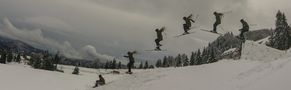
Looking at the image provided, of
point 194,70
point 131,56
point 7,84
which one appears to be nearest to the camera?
point 194,70

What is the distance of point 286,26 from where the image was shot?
9531 centimetres

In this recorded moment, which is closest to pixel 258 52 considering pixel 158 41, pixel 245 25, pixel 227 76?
pixel 245 25

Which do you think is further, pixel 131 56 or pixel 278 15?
pixel 278 15

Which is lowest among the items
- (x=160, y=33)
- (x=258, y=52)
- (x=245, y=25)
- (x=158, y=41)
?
(x=258, y=52)

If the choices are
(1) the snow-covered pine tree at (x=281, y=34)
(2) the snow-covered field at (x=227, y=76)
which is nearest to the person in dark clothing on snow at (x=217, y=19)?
(2) the snow-covered field at (x=227, y=76)

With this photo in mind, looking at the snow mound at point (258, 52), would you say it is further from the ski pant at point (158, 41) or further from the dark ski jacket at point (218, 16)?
the ski pant at point (158, 41)

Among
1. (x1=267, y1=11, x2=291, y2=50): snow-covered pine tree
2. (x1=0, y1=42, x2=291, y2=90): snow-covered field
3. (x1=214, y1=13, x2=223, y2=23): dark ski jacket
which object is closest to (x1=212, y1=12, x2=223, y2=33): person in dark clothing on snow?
(x1=214, y1=13, x2=223, y2=23): dark ski jacket

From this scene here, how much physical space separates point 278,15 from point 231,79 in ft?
256

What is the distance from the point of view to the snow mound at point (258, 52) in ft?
88.7

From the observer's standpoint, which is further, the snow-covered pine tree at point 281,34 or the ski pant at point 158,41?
the snow-covered pine tree at point 281,34

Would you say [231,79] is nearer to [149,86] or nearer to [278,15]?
[149,86]

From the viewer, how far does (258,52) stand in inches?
1099

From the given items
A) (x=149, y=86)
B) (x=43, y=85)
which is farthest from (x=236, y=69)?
(x=43, y=85)

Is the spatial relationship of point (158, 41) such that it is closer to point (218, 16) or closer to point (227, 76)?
point (218, 16)
